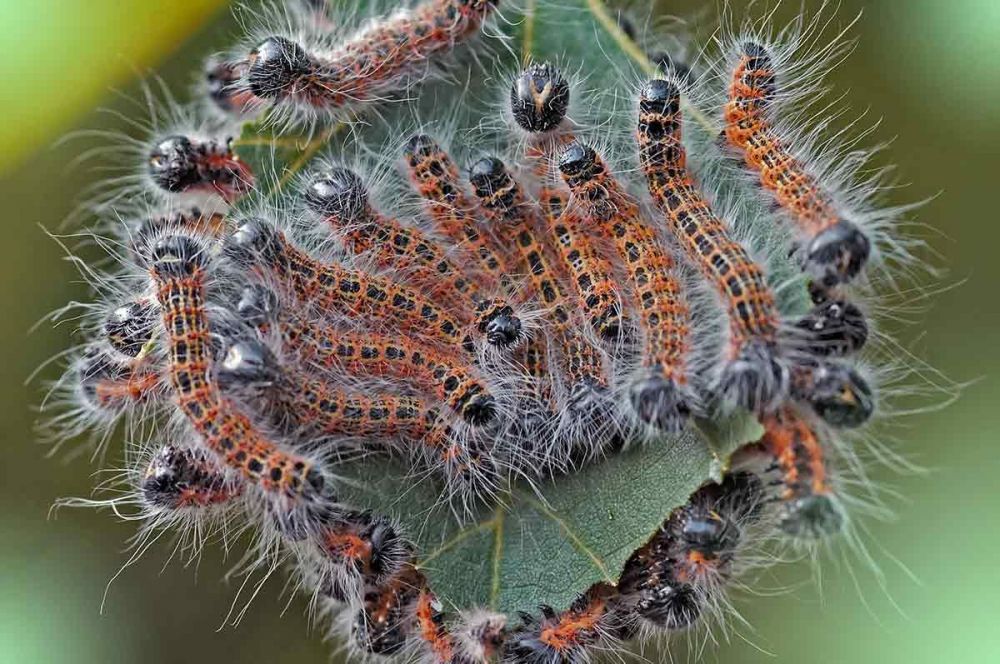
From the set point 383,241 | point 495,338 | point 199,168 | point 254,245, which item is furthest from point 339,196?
point 495,338

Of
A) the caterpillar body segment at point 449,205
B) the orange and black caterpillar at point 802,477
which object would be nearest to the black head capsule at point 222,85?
the caterpillar body segment at point 449,205

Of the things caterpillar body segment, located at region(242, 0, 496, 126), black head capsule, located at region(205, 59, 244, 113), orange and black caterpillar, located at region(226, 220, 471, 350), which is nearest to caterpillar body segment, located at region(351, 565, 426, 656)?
orange and black caterpillar, located at region(226, 220, 471, 350)

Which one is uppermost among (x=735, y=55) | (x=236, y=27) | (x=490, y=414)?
(x=236, y=27)

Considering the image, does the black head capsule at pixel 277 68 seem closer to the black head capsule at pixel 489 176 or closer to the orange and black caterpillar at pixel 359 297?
the orange and black caterpillar at pixel 359 297

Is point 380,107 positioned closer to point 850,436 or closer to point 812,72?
point 812,72

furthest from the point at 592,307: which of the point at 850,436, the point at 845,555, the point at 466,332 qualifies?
the point at 845,555
